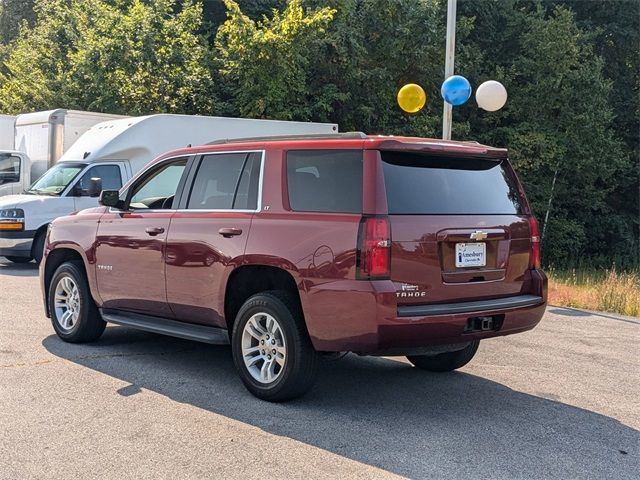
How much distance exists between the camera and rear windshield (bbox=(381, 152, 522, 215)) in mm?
4684

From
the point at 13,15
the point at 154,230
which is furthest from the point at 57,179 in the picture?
the point at 13,15

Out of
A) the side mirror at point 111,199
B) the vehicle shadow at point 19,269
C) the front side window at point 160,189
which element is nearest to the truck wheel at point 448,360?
the front side window at point 160,189

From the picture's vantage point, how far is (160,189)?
264 inches

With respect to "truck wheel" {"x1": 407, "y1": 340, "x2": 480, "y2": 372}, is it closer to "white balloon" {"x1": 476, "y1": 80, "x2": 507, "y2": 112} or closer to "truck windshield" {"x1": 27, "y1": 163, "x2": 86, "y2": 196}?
"white balloon" {"x1": 476, "y1": 80, "x2": 507, "y2": 112}

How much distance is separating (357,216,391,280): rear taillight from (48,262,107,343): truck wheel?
3375 mm

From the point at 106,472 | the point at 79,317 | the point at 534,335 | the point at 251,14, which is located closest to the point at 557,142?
the point at 251,14

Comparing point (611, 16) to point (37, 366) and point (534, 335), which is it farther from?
point (37, 366)

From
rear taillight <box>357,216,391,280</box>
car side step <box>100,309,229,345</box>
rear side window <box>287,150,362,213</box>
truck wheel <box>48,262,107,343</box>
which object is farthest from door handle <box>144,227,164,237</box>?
rear taillight <box>357,216,391,280</box>

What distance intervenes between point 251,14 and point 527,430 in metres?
20.7

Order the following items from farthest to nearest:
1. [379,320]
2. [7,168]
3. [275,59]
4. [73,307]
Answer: [275,59] → [7,168] → [73,307] → [379,320]

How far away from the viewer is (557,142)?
21016mm

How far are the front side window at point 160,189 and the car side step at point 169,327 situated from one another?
1010 mm

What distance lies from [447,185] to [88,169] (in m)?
9.40

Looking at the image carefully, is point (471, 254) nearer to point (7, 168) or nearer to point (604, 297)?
point (604, 297)
